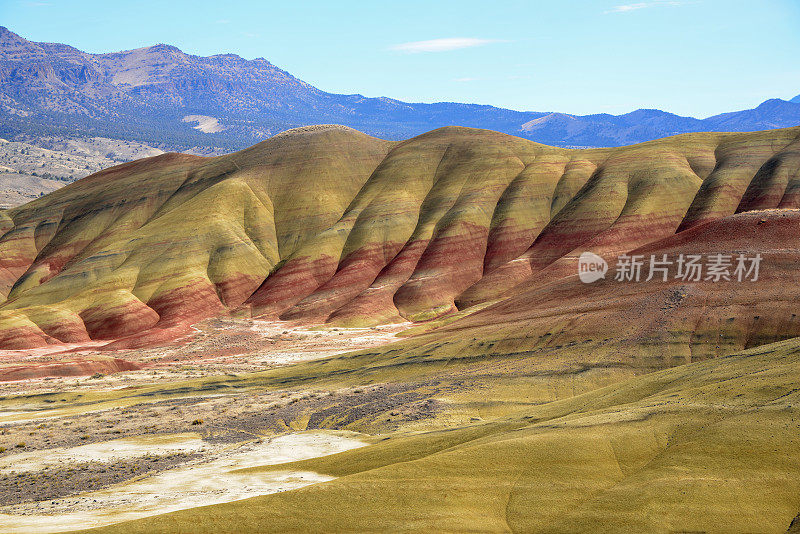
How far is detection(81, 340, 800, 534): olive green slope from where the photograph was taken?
22531 millimetres

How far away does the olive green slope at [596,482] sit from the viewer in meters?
22.5

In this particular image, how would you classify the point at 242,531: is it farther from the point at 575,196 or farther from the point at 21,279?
the point at 21,279

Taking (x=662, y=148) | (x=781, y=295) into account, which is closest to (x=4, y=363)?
(x=781, y=295)

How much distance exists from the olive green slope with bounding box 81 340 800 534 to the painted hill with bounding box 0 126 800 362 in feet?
144

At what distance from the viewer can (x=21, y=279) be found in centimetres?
15112

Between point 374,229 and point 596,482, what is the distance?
11855 cm

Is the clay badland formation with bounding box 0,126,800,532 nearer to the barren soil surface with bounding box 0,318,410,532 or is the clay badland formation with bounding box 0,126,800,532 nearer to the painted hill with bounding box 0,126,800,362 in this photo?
the painted hill with bounding box 0,126,800,362

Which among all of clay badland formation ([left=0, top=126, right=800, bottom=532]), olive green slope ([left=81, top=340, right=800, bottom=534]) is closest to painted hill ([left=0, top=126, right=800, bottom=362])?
clay badland formation ([left=0, top=126, right=800, bottom=532])

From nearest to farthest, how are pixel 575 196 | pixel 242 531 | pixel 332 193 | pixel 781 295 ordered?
pixel 242 531 < pixel 781 295 < pixel 575 196 < pixel 332 193

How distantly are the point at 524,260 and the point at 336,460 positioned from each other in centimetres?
9271

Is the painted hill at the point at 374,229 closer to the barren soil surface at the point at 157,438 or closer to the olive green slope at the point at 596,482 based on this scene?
the barren soil surface at the point at 157,438

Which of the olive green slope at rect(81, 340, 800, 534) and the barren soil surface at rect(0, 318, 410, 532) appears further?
the barren soil surface at rect(0, 318, 410, 532)

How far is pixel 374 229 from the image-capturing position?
468ft

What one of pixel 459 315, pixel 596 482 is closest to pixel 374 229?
pixel 459 315
